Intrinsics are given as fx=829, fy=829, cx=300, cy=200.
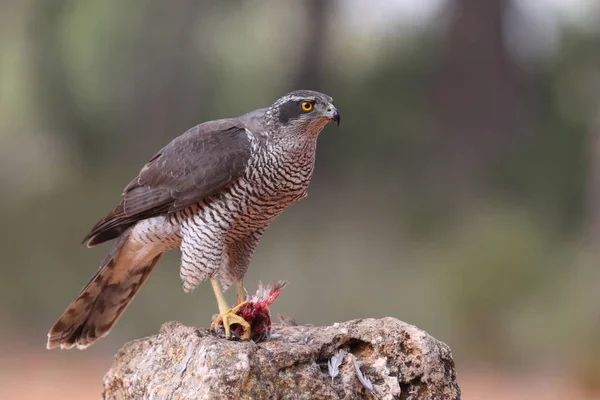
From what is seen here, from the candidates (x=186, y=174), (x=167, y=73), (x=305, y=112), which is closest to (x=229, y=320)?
(x=186, y=174)

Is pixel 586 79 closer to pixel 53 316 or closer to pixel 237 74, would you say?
pixel 237 74

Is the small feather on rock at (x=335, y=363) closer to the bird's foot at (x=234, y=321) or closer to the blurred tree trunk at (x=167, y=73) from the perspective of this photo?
the bird's foot at (x=234, y=321)

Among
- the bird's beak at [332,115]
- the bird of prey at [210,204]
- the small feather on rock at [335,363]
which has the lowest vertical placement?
the small feather on rock at [335,363]

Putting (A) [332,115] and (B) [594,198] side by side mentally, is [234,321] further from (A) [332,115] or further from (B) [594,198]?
(B) [594,198]

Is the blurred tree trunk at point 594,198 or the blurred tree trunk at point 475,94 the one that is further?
the blurred tree trunk at point 475,94

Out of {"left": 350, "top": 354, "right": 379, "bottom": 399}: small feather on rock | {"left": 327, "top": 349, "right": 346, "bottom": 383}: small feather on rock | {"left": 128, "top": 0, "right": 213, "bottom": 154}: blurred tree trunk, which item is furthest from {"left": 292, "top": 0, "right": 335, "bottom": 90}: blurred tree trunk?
{"left": 350, "top": 354, "right": 379, "bottom": 399}: small feather on rock

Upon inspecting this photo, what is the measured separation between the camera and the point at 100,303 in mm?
5281

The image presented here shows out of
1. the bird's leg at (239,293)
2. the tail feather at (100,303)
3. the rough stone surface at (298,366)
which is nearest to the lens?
the rough stone surface at (298,366)

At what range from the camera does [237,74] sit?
16531mm

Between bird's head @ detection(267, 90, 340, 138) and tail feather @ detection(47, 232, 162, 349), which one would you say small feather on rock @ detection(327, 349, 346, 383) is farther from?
tail feather @ detection(47, 232, 162, 349)

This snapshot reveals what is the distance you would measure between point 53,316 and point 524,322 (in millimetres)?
6866

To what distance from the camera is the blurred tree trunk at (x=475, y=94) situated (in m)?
15.2

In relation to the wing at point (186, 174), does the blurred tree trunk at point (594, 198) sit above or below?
below

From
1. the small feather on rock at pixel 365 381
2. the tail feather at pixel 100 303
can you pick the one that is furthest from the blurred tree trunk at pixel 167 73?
the small feather on rock at pixel 365 381
